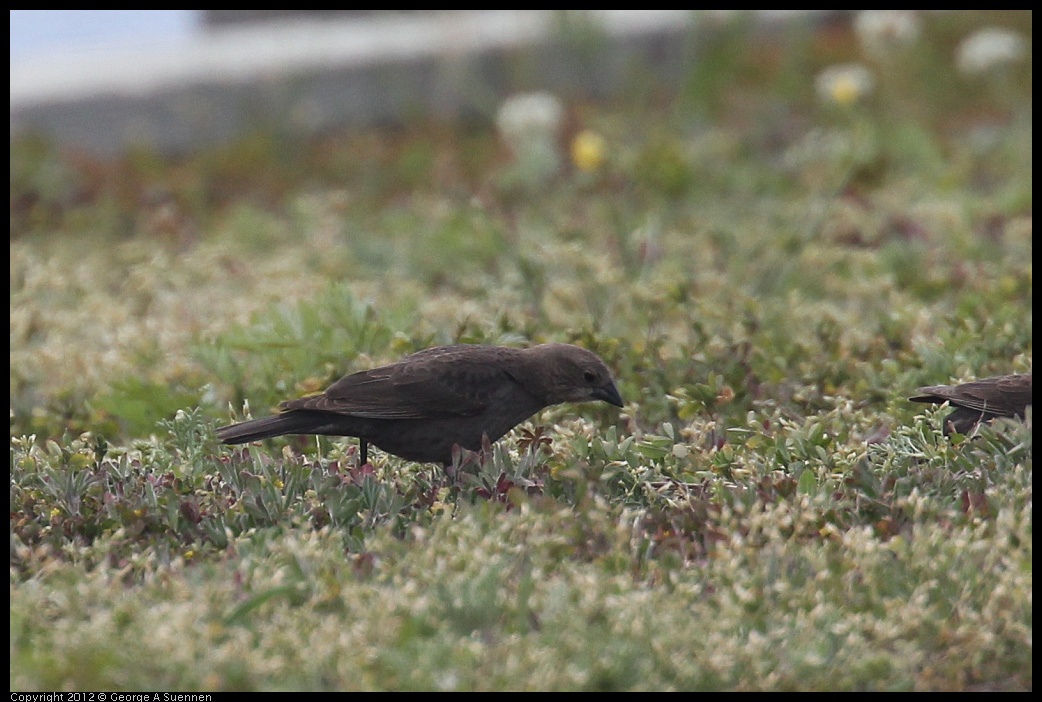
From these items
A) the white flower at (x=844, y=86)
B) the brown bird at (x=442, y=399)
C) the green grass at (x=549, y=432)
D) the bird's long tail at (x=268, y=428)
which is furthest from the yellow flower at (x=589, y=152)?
the bird's long tail at (x=268, y=428)

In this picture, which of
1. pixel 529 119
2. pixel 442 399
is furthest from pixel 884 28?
pixel 442 399

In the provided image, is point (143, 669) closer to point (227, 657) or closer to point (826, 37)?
point (227, 657)

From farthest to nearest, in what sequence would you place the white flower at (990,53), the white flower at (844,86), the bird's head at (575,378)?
the white flower at (990,53), the white flower at (844,86), the bird's head at (575,378)

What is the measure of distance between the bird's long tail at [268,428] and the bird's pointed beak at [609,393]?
1.10 m

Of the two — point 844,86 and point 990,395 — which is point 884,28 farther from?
point 990,395

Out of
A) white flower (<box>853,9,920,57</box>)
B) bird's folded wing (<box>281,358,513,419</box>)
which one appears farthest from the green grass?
white flower (<box>853,9,920,57</box>)

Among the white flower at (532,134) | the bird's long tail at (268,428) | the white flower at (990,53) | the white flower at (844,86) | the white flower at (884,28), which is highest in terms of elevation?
the white flower at (884,28)

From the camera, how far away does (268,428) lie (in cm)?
543

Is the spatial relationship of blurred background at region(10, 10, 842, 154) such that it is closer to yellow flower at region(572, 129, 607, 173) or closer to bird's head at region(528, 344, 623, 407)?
yellow flower at region(572, 129, 607, 173)

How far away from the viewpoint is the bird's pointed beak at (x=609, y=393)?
5.81 metres

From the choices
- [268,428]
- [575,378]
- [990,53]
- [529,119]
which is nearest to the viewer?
[268,428]

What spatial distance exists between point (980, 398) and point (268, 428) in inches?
101

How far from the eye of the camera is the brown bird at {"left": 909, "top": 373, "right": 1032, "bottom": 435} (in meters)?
5.50

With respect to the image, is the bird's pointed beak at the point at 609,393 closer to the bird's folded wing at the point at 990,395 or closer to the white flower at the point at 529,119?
the bird's folded wing at the point at 990,395
